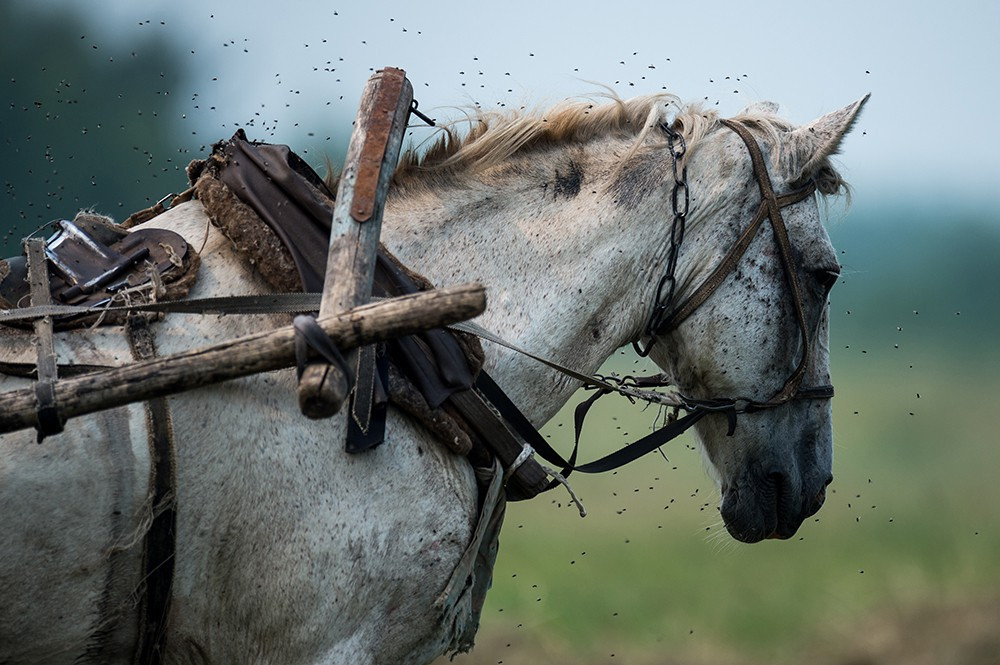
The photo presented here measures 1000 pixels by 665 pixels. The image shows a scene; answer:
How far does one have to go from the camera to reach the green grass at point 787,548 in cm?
786

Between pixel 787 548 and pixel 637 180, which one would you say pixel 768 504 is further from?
pixel 787 548

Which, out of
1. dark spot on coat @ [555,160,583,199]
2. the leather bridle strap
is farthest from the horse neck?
the leather bridle strap

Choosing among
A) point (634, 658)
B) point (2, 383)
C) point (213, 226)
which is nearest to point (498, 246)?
point (213, 226)

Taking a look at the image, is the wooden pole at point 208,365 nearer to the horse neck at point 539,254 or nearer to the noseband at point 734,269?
the horse neck at point 539,254

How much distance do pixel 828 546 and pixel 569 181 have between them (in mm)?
6564

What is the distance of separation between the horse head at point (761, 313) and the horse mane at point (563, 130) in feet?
0.07

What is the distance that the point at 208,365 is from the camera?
211cm

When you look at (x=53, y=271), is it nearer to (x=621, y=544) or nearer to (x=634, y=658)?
(x=634, y=658)

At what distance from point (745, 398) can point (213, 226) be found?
1.89 metres

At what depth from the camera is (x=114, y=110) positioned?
8938 millimetres

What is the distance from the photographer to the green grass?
7.86 metres

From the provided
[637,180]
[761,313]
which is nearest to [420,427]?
[637,180]

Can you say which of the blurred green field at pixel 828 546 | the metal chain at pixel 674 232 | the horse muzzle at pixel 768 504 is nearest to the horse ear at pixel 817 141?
the metal chain at pixel 674 232

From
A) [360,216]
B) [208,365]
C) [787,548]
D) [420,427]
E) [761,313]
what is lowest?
[787,548]
